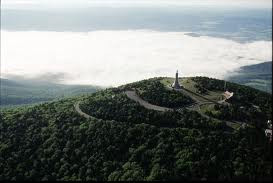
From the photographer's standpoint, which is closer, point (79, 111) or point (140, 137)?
point (140, 137)

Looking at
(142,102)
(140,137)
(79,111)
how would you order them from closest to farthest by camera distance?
(140,137) < (142,102) < (79,111)

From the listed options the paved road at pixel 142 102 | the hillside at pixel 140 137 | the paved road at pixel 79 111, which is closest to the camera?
the hillside at pixel 140 137

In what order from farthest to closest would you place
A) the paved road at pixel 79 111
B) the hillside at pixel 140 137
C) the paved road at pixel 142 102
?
the paved road at pixel 79 111 → the paved road at pixel 142 102 → the hillside at pixel 140 137

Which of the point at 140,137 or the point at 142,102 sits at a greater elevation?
the point at 142,102

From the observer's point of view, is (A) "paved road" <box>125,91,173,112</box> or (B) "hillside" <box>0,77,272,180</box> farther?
(A) "paved road" <box>125,91,173,112</box>

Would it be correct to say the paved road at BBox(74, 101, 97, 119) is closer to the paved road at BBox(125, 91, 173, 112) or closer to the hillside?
the hillside

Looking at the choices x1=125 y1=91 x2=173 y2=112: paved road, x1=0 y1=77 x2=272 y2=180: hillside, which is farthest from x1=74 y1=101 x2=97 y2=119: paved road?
x1=125 y1=91 x2=173 y2=112: paved road

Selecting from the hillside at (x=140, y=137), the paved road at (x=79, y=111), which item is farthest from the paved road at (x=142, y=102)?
the paved road at (x=79, y=111)

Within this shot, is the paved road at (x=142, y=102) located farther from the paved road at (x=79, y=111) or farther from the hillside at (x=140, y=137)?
the paved road at (x=79, y=111)

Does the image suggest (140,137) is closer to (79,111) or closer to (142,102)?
(142,102)

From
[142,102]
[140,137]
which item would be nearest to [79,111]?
[142,102]
